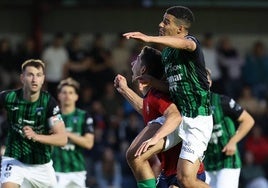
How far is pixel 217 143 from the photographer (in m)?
12.0

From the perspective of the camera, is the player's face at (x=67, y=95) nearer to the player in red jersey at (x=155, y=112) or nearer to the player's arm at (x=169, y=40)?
the player in red jersey at (x=155, y=112)

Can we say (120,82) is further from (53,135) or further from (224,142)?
(224,142)

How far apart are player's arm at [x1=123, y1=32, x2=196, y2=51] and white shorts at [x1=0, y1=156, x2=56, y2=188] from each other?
2696mm

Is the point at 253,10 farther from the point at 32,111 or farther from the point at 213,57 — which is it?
the point at 32,111

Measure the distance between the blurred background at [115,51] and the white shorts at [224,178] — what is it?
4.59 metres

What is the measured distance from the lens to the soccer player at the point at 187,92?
365 inches

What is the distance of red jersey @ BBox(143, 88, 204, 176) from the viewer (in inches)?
380

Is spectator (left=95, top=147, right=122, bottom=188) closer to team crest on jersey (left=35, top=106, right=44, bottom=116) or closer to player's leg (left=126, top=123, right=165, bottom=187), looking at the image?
team crest on jersey (left=35, top=106, right=44, bottom=116)

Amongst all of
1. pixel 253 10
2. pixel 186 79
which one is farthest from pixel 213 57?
pixel 186 79

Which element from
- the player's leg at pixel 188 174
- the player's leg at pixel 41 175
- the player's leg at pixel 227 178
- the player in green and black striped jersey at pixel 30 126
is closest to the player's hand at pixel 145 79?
the player's leg at pixel 188 174

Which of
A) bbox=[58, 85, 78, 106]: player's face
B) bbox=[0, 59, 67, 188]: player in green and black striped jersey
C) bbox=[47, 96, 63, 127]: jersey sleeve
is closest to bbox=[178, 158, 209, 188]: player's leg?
bbox=[0, 59, 67, 188]: player in green and black striped jersey

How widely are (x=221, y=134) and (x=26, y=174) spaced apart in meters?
2.52

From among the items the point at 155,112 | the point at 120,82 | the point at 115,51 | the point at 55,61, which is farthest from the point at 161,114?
the point at 115,51

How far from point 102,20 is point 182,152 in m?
10.9
